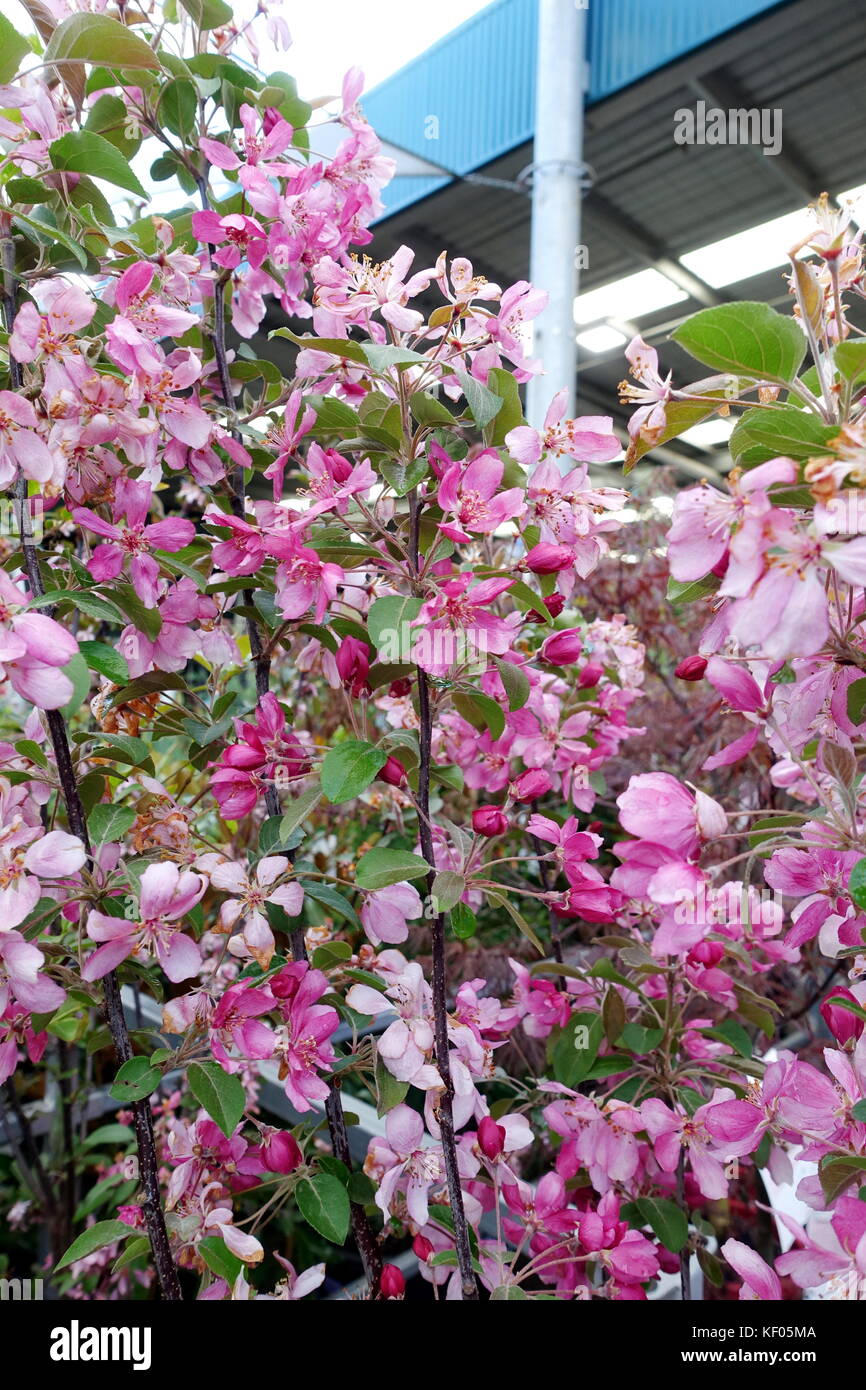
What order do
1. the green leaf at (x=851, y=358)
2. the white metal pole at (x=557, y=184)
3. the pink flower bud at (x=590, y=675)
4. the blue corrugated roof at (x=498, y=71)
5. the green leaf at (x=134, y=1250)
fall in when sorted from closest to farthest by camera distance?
the green leaf at (x=851, y=358), the green leaf at (x=134, y=1250), the pink flower bud at (x=590, y=675), the white metal pole at (x=557, y=184), the blue corrugated roof at (x=498, y=71)

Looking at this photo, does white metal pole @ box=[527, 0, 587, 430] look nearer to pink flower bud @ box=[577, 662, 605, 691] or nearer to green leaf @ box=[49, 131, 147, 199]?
pink flower bud @ box=[577, 662, 605, 691]

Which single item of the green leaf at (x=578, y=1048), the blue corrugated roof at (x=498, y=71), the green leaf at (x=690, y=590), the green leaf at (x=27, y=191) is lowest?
the green leaf at (x=578, y=1048)

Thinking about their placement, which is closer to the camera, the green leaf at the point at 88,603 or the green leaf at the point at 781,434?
the green leaf at the point at 781,434

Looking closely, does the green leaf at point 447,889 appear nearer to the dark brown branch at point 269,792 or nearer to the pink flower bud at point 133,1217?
the dark brown branch at point 269,792

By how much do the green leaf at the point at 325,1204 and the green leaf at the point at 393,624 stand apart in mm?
437

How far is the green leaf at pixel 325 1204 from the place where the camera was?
2.22ft

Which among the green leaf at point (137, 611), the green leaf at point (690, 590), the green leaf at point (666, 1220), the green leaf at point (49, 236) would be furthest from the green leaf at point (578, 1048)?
the green leaf at point (49, 236)

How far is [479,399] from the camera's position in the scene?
0.62m

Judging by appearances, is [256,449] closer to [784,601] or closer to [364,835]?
[784,601]

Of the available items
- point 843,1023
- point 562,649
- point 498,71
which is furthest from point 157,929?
point 498,71

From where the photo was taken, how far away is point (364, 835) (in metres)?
2.15

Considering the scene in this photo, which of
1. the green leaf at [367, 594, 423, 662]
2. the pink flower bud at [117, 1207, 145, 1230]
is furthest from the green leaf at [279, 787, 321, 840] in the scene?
the pink flower bud at [117, 1207, 145, 1230]

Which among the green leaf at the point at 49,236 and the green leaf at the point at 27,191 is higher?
the green leaf at the point at 27,191
